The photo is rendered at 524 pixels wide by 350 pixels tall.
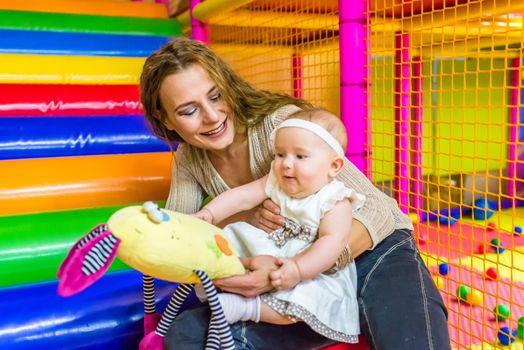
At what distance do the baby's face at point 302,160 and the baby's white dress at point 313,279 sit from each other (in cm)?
3

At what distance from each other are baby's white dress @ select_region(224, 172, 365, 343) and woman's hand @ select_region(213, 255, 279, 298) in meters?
0.03

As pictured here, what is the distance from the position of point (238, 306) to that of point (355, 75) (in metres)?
0.82

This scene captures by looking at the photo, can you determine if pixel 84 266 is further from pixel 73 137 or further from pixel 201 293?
pixel 73 137

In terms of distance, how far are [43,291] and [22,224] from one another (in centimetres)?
27

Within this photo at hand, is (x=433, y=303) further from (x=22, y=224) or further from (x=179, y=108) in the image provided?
(x=22, y=224)

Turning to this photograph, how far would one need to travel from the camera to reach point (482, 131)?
3.62 metres

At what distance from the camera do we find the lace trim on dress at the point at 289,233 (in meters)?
1.10

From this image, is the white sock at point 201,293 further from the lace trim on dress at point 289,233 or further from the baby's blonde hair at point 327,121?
the baby's blonde hair at point 327,121

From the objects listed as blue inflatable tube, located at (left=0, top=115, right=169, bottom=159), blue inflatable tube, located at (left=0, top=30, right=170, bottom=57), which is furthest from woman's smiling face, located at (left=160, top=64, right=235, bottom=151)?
blue inflatable tube, located at (left=0, top=30, right=170, bottom=57)

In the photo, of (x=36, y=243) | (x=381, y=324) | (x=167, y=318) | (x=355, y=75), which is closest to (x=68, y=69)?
(x=36, y=243)

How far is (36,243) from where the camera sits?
1571mm

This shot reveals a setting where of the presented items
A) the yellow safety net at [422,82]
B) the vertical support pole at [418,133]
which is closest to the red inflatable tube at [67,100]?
the yellow safety net at [422,82]

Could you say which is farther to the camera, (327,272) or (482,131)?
(482,131)

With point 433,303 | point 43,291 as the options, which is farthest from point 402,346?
point 43,291
